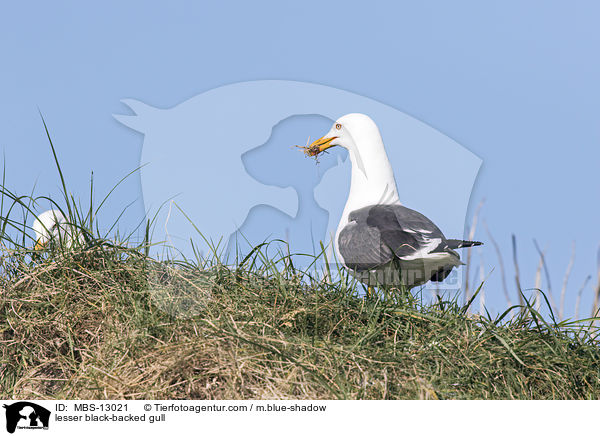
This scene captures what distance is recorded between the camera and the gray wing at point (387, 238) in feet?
11.7

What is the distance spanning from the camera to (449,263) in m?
3.69

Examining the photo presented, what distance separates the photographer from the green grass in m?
2.72

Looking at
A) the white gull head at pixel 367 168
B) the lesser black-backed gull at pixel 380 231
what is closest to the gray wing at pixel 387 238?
the lesser black-backed gull at pixel 380 231

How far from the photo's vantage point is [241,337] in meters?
2.76
